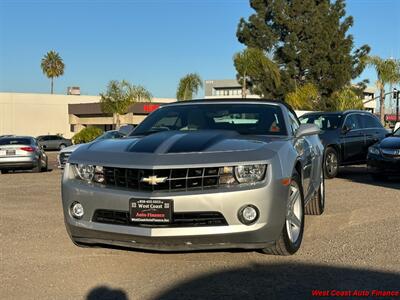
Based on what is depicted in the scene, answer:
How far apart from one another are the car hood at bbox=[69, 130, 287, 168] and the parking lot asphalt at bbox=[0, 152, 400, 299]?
990 millimetres

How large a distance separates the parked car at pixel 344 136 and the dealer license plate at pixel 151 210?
29.8ft

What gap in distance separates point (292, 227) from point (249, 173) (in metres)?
1.06

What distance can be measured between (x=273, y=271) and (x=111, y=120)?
55.1m

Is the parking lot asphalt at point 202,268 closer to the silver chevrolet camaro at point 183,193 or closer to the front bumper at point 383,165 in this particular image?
the silver chevrolet camaro at point 183,193

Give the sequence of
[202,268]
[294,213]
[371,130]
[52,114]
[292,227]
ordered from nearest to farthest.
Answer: [202,268] → [292,227] → [294,213] → [371,130] → [52,114]

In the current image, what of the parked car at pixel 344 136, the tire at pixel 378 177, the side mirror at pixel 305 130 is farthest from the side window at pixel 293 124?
the parked car at pixel 344 136

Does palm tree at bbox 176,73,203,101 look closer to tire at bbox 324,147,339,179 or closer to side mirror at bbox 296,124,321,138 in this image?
tire at bbox 324,147,339,179

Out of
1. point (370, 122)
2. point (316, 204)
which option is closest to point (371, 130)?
point (370, 122)

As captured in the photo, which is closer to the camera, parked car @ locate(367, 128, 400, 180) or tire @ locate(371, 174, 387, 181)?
parked car @ locate(367, 128, 400, 180)

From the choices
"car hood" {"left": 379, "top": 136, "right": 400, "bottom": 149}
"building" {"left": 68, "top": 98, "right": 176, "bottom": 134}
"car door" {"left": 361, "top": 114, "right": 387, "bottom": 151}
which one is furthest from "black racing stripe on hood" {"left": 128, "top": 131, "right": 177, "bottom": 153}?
"building" {"left": 68, "top": 98, "right": 176, "bottom": 134}

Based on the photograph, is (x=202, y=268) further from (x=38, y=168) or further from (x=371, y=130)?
(x=38, y=168)

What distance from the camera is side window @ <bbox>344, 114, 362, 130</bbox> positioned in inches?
551

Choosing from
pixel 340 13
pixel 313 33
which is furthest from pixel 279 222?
pixel 340 13

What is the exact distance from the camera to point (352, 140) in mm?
13945
